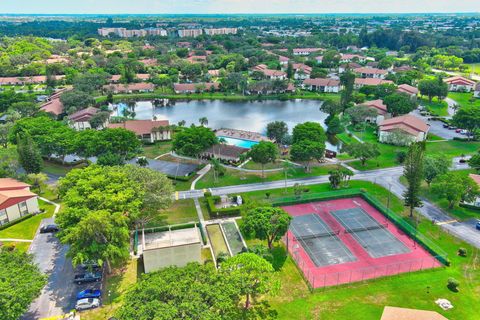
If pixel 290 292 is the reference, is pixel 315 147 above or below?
above

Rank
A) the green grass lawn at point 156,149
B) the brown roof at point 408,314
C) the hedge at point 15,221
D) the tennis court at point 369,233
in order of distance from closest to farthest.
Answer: the brown roof at point 408,314 < the tennis court at point 369,233 < the hedge at point 15,221 < the green grass lawn at point 156,149

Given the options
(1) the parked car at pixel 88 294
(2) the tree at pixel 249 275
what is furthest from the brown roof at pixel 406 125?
(1) the parked car at pixel 88 294

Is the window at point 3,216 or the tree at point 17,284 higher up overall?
the tree at point 17,284

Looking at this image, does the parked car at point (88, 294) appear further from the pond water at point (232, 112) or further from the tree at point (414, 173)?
the pond water at point (232, 112)

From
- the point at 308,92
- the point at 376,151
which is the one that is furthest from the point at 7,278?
the point at 308,92

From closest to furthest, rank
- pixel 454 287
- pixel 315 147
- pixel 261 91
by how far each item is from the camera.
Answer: pixel 454 287 → pixel 315 147 → pixel 261 91

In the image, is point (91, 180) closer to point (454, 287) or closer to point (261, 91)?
point (454, 287)
